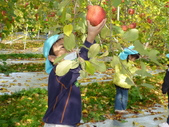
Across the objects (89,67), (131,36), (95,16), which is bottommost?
(89,67)

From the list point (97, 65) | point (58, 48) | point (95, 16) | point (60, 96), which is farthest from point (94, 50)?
point (60, 96)

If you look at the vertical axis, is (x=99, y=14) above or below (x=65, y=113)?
above

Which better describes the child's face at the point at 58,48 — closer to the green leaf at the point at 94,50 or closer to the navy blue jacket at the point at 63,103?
the navy blue jacket at the point at 63,103

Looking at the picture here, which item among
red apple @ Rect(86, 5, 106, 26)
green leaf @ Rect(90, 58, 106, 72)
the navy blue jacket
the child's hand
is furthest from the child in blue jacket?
green leaf @ Rect(90, 58, 106, 72)

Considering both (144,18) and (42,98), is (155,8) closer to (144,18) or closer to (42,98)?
(144,18)

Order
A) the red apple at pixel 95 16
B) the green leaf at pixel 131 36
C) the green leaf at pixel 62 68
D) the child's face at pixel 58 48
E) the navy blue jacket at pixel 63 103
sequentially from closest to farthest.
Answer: the green leaf at pixel 62 68 < the green leaf at pixel 131 36 < the red apple at pixel 95 16 < the child's face at pixel 58 48 < the navy blue jacket at pixel 63 103

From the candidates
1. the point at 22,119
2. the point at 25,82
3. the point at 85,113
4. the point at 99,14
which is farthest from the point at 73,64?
the point at 25,82

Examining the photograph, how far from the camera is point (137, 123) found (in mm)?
4480

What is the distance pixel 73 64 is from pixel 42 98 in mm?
4779

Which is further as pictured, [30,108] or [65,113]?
[30,108]

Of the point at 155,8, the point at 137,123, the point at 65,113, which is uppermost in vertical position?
the point at 155,8

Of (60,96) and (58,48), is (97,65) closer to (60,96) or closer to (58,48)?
(58,48)

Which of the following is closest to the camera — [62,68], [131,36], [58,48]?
[62,68]

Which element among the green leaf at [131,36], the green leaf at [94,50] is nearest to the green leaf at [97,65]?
the green leaf at [94,50]
